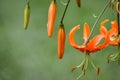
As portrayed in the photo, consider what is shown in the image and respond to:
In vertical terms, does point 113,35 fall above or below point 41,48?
above

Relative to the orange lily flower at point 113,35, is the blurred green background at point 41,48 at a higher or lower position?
lower

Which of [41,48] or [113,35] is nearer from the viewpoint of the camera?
[113,35]

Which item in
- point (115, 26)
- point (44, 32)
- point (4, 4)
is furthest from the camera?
point (4, 4)

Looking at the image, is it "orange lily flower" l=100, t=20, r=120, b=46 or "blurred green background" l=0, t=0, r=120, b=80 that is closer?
"orange lily flower" l=100, t=20, r=120, b=46

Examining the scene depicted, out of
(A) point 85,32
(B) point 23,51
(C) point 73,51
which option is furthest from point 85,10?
(A) point 85,32

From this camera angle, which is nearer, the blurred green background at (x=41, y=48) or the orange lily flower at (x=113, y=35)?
the orange lily flower at (x=113, y=35)

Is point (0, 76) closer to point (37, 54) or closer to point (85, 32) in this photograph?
point (37, 54)

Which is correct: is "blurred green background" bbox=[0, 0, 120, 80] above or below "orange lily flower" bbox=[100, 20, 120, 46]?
below

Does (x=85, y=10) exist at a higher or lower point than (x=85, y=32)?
lower
